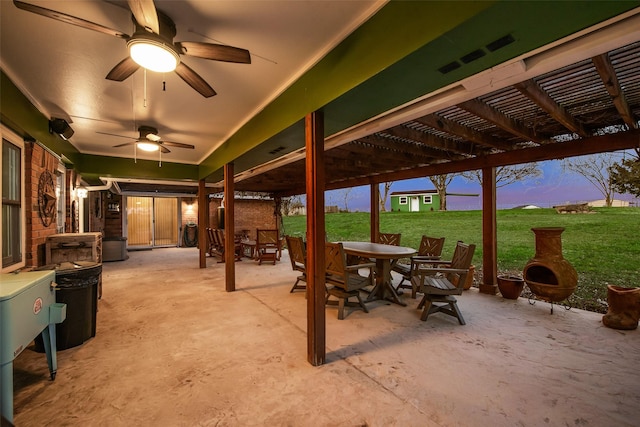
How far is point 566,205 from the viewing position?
804cm

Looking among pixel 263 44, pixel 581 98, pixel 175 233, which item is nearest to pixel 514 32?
pixel 263 44

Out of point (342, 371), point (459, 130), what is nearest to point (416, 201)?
point (459, 130)

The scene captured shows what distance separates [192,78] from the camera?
209 centimetres

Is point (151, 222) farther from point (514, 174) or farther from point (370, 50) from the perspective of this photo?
point (514, 174)

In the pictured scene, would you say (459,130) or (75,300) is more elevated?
(459,130)

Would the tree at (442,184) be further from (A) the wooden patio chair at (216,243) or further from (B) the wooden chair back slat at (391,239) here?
(A) the wooden patio chair at (216,243)

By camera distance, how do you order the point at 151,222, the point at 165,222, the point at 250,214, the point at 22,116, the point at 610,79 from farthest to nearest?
the point at 165,222
the point at 151,222
the point at 250,214
the point at 22,116
the point at 610,79

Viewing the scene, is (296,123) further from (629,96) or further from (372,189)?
(372,189)

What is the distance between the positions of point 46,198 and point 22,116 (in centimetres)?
135

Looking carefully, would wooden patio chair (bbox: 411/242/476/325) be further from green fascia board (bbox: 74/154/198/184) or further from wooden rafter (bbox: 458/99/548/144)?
green fascia board (bbox: 74/154/198/184)

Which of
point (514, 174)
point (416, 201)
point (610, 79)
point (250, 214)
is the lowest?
point (250, 214)

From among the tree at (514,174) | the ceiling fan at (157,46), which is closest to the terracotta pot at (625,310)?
the ceiling fan at (157,46)

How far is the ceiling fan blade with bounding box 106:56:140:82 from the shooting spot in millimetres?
1908

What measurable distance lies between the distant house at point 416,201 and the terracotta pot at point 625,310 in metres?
12.8
